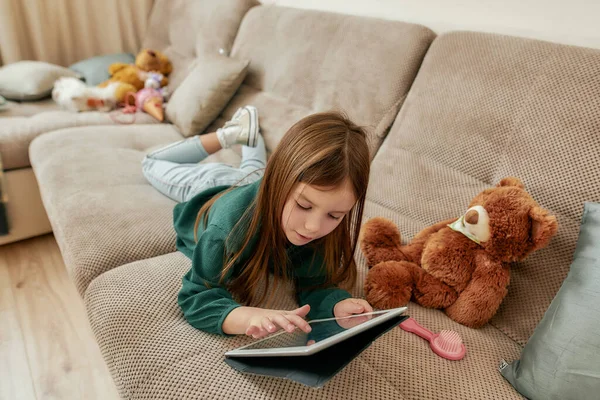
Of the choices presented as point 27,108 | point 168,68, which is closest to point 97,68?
point 168,68

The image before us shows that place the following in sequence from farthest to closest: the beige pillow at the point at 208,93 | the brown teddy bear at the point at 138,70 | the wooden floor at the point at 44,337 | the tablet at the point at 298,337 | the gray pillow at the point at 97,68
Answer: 1. the gray pillow at the point at 97,68
2. the brown teddy bear at the point at 138,70
3. the beige pillow at the point at 208,93
4. the wooden floor at the point at 44,337
5. the tablet at the point at 298,337

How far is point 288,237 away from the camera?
844mm

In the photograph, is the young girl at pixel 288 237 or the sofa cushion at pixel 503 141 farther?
the sofa cushion at pixel 503 141

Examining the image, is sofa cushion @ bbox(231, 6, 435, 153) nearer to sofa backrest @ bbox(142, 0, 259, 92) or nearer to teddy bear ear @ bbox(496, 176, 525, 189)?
sofa backrest @ bbox(142, 0, 259, 92)

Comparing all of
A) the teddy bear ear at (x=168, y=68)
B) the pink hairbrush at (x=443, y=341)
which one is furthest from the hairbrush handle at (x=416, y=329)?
the teddy bear ear at (x=168, y=68)

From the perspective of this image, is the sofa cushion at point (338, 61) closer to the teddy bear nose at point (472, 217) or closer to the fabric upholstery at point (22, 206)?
the teddy bear nose at point (472, 217)

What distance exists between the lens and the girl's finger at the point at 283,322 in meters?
0.69

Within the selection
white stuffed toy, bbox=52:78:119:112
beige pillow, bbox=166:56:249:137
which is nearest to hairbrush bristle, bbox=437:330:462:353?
beige pillow, bbox=166:56:249:137

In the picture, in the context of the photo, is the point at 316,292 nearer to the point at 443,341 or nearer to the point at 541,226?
the point at 443,341

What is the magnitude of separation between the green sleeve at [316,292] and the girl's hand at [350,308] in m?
0.03

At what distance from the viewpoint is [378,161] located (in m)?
1.38

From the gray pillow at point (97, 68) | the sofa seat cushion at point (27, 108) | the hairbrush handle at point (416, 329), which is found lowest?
the hairbrush handle at point (416, 329)

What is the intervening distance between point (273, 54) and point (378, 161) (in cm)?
74

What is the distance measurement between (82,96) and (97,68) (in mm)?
430
